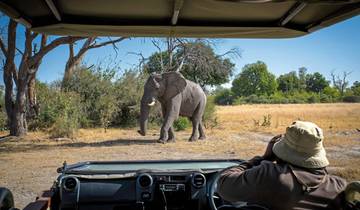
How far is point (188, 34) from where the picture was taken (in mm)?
4090

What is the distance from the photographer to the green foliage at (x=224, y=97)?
9434cm

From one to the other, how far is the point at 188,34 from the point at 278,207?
2.08m

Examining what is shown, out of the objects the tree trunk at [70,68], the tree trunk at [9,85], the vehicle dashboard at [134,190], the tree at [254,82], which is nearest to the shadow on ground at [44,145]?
the tree trunk at [9,85]

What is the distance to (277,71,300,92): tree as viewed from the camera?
337ft

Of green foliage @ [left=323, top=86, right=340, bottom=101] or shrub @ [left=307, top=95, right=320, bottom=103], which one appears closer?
shrub @ [left=307, top=95, right=320, bottom=103]

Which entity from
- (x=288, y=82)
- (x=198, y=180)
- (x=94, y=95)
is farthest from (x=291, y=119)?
(x=288, y=82)

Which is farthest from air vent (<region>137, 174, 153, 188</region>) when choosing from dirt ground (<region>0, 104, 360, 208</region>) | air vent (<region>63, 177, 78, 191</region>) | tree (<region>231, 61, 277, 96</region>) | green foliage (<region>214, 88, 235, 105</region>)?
tree (<region>231, 61, 277, 96</region>)

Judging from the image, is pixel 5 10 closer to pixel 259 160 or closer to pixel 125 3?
pixel 125 3

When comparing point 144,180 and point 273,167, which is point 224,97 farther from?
point 273,167

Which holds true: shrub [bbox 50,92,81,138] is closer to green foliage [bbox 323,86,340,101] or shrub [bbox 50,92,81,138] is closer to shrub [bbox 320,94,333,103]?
shrub [bbox 320,94,333,103]

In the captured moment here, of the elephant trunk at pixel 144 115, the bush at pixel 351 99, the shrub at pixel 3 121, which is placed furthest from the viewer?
the bush at pixel 351 99

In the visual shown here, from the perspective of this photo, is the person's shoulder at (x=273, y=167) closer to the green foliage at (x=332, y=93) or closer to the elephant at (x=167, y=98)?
the elephant at (x=167, y=98)

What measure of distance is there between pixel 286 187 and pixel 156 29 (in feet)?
6.63

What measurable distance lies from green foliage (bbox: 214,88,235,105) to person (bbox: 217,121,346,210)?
299ft
